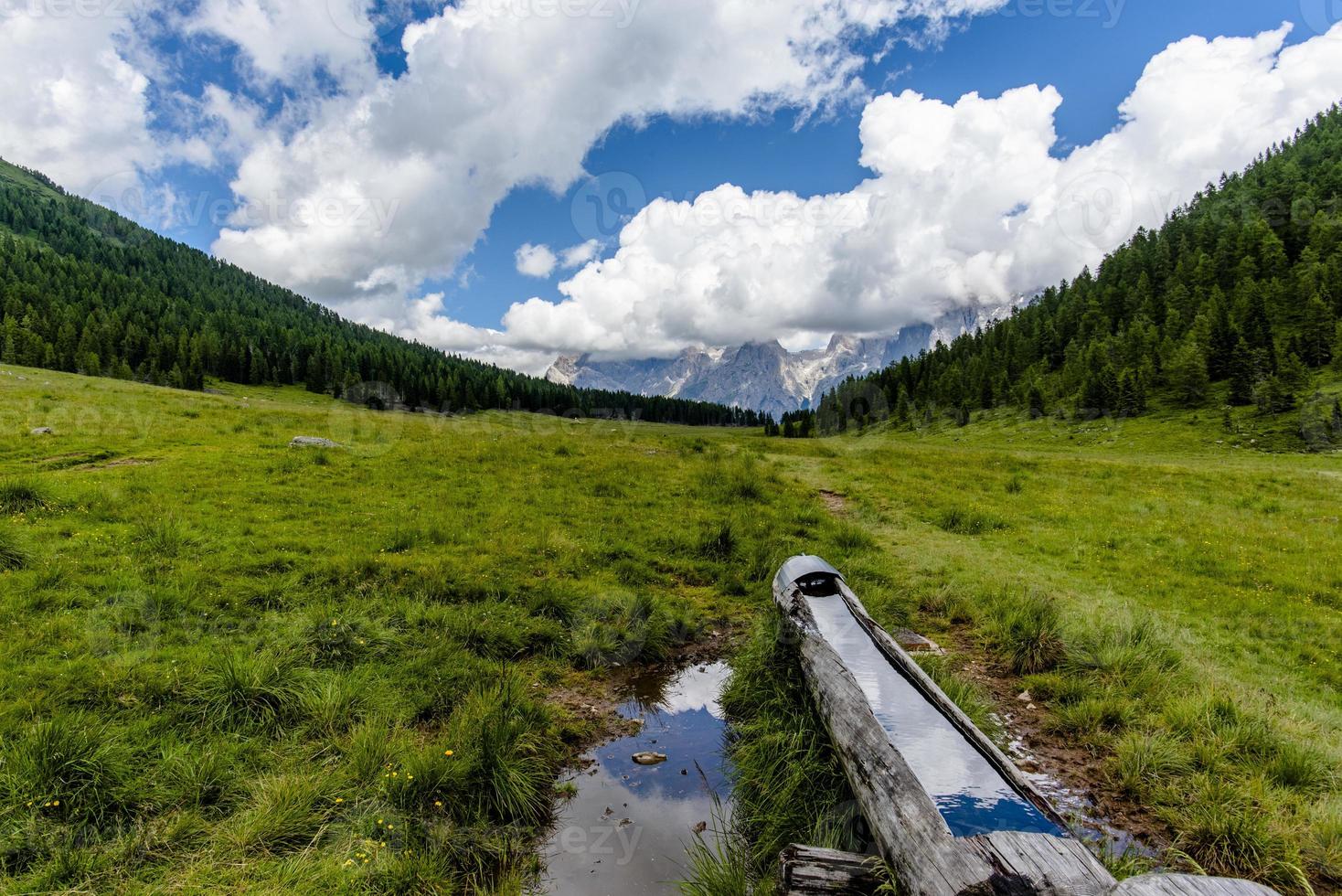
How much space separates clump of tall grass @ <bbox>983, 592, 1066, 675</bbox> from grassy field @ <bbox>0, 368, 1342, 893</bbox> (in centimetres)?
5

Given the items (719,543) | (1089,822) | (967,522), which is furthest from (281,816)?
(967,522)

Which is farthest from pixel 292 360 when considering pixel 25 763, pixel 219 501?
pixel 25 763

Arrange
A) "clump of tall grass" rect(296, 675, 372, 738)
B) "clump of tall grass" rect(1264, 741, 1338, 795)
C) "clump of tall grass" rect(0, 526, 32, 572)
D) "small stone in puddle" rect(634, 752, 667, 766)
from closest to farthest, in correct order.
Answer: "clump of tall grass" rect(1264, 741, 1338, 795) → "clump of tall grass" rect(296, 675, 372, 738) → "small stone in puddle" rect(634, 752, 667, 766) → "clump of tall grass" rect(0, 526, 32, 572)

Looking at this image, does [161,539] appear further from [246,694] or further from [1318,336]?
[1318,336]

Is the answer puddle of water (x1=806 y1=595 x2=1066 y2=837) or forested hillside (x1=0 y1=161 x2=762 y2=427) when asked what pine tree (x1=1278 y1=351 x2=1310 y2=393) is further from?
forested hillside (x1=0 y1=161 x2=762 y2=427)

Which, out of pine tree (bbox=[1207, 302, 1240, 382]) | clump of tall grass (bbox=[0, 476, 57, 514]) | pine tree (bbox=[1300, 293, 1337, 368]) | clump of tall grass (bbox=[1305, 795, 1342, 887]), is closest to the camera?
clump of tall grass (bbox=[1305, 795, 1342, 887])

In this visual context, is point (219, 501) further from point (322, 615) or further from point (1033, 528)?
point (1033, 528)

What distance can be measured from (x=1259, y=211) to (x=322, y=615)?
18028 centimetres

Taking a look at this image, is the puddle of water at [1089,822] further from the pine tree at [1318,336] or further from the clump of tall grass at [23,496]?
the pine tree at [1318,336]

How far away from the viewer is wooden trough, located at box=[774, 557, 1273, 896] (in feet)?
11.8

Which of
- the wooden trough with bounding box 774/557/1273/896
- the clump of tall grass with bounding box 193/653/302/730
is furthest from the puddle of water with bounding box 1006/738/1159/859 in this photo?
the clump of tall grass with bounding box 193/653/302/730

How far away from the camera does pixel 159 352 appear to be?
10581cm

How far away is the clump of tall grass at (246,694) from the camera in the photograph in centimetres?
671

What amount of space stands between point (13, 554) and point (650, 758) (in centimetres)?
1165
